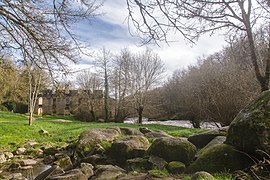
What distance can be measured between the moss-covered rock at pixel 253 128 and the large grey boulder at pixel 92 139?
5209 millimetres

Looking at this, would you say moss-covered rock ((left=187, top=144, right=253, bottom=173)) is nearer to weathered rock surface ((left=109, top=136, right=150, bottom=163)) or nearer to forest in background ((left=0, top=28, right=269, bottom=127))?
weathered rock surface ((left=109, top=136, right=150, bottom=163))

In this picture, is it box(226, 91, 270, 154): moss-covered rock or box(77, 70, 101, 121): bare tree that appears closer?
box(226, 91, 270, 154): moss-covered rock

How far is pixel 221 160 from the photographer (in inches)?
222

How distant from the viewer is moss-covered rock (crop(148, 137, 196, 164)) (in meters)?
6.62

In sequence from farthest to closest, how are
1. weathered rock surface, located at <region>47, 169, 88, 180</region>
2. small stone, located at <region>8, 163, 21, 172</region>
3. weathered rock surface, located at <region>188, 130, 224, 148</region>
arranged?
small stone, located at <region>8, 163, 21, 172</region>, weathered rock surface, located at <region>188, 130, 224, 148</region>, weathered rock surface, located at <region>47, 169, 88, 180</region>

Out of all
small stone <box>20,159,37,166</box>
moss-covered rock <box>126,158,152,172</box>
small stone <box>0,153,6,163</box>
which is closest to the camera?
moss-covered rock <box>126,158,152,172</box>

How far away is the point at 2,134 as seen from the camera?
45.9 ft

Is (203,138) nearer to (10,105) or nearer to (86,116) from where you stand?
(86,116)

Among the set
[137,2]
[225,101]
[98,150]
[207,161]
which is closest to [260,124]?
[207,161]

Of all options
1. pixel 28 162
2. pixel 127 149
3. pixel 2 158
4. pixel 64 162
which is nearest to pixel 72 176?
pixel 127 149

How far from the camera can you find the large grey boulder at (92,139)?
9.03 metres

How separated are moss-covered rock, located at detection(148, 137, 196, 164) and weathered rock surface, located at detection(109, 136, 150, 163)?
67 centimetres

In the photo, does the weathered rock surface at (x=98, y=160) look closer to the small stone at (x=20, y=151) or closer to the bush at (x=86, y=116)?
the small stone at (x=20, y=151)

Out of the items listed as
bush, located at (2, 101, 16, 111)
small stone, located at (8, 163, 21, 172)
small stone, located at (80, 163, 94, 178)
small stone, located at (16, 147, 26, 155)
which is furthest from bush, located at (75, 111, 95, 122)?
small stone, located at (80, 163, 94, 178)
